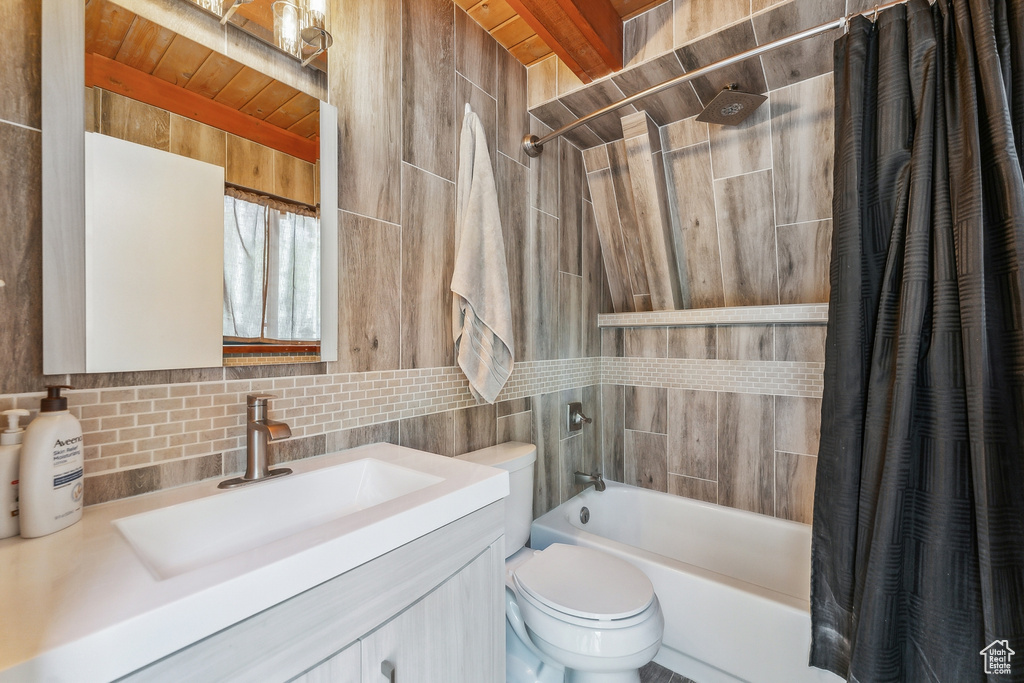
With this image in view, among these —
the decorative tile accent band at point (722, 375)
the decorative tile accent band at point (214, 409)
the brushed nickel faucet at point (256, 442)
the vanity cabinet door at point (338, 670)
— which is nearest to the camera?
the vanity cabinet door at point (338, 670)

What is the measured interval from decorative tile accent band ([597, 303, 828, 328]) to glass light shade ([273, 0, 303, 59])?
182 centimetres

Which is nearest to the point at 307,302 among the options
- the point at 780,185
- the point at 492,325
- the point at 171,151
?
the point at 171,151

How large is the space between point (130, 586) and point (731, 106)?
2.11m

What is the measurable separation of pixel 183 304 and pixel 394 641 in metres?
0.80

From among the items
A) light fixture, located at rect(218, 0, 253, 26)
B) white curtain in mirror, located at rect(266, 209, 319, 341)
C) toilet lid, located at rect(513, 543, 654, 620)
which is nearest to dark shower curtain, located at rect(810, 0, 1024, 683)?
toilet lid, located at rect(513, 543, 654, 620)

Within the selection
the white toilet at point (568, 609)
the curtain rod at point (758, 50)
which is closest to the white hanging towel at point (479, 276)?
the white toilet at point (568, 609)

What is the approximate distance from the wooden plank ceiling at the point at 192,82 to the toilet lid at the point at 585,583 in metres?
1.41

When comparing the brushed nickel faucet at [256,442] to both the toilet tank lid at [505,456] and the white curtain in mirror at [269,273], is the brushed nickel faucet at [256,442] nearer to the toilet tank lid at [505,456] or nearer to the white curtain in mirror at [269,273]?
the white curtain in mirror at [269,273]

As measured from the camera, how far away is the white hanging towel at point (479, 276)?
1555 millimetres

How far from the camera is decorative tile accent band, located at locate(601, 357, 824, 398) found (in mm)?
1915

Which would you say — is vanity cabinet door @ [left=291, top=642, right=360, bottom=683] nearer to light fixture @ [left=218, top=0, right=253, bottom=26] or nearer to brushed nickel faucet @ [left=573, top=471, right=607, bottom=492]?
light fixture @ [left=218, top=0, right=253, bottom=26]

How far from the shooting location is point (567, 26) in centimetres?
149

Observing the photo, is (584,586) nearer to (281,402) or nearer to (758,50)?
(281,402)

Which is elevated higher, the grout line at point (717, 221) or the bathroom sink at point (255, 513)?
the grout line at point (717, 221)
